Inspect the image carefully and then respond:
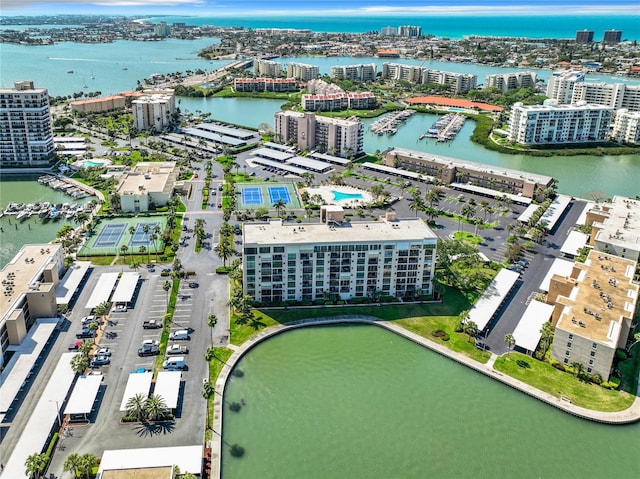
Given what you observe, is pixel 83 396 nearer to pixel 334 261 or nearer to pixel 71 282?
pixel 71 282

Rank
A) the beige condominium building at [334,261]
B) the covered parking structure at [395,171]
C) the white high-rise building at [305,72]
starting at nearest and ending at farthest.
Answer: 1. the beige condominium building at [334,261]
2. the covered parking structure at [395,171]
3. the white high-rise building at [305,72]

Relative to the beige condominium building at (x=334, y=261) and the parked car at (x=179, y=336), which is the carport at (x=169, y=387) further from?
the beige condominium building at (x=334, y=261)

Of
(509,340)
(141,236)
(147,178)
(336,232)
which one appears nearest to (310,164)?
(147,178)

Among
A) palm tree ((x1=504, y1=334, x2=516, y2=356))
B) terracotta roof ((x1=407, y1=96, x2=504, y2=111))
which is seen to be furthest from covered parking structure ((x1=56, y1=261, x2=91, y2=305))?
terracotta roof ((x1=407, y1=96, x2=504, y2=111))

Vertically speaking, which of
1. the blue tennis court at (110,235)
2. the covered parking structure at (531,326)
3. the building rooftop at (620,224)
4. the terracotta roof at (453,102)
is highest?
the terracotta roof at (453,102)

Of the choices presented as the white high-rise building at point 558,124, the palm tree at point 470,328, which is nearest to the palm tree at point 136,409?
the palm tree at point 470,328

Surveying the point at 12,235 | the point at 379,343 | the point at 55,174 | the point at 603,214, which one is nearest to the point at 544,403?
the point at 379,343
